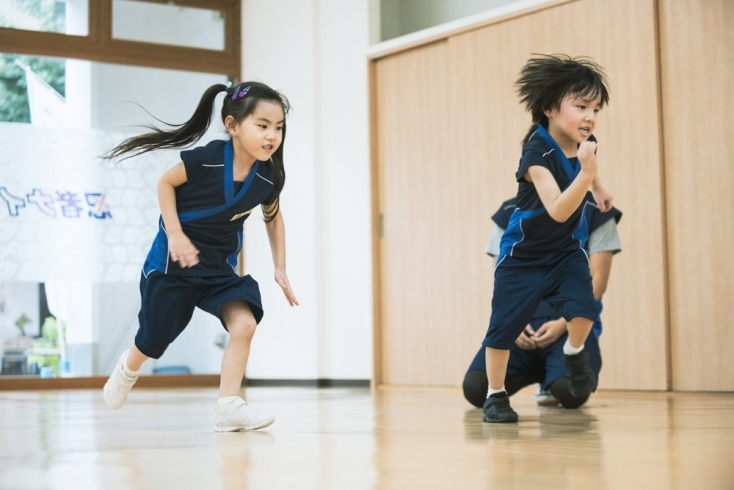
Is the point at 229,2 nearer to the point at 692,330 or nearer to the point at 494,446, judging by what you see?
the point at 692,330

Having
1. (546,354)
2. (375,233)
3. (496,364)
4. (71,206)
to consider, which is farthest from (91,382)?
(496,364)

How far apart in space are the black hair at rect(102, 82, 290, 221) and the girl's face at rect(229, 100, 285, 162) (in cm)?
1

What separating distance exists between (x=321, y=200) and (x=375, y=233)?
0.49m

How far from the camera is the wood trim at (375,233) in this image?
5.32m

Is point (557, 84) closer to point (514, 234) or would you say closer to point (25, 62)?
point (514, 234)

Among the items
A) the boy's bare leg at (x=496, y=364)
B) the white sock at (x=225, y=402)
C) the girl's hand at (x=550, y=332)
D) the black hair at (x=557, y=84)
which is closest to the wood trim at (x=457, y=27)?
the girl's hand at (x=550, y=332)

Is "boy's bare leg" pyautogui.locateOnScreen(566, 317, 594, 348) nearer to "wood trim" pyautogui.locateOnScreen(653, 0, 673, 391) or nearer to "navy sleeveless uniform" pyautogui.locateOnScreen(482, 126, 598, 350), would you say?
"navy sleeveless uniform" pyautogui.locateOnScreen(482, 126, 598, 350)

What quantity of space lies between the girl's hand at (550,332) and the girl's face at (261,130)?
3.50 ft

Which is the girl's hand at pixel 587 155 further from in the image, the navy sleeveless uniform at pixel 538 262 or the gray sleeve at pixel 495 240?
the gray sleeve at pixel 495 240

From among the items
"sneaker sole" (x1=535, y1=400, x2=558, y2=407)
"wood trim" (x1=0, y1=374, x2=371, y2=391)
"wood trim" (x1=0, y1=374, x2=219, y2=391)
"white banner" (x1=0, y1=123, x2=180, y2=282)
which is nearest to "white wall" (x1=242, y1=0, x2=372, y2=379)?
"wood trim" (x1=0, y1=374, x2=371, y2=391)

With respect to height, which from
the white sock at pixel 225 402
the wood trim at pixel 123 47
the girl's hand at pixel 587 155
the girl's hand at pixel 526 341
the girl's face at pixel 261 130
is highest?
the wood trim at pixel 123 47

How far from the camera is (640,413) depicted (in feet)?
8.72

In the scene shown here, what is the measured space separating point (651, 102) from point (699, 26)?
0.36m

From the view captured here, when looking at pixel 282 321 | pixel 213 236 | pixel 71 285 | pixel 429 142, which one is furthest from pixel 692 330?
pixel 71 285
